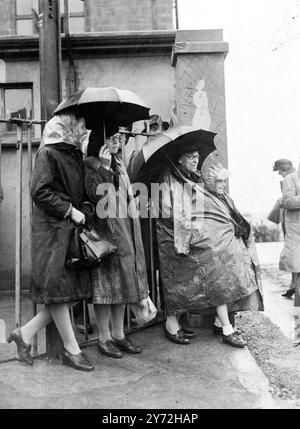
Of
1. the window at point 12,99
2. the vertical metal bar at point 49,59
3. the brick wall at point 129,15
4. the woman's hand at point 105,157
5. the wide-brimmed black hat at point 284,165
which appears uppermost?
the brick wall at point 129,15

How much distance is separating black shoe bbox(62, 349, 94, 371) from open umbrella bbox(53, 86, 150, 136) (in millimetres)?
1740

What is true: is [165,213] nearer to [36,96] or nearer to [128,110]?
[128,110]

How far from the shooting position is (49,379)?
11.9 feet

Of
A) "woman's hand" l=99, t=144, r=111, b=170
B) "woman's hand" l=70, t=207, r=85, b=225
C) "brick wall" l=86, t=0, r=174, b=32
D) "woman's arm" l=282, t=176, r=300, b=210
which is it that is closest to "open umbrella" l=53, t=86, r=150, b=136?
"woman's hand" l=99, t=144, r=111, b=170

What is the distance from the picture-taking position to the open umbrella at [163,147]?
439cm

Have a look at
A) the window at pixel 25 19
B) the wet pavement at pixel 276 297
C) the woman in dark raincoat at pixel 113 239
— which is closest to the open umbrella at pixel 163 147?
the woman in dark raincoat at pixel 113 239

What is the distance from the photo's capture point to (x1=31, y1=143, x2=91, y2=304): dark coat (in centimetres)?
361

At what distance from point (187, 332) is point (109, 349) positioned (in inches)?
38.4

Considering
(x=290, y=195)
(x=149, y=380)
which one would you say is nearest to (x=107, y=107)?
(x=149, y=380)

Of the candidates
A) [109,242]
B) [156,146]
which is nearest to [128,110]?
[156,146]

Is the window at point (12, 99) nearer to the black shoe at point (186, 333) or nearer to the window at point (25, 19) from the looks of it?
the window at point (25, 19)
